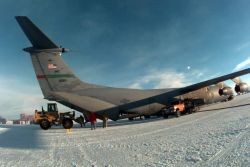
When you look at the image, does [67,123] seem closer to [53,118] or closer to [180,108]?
[53,118]

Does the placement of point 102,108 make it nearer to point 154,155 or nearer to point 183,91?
point 183,91

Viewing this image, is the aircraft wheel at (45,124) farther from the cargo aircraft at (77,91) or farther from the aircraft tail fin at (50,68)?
the aircraft tail fin at (50,68)

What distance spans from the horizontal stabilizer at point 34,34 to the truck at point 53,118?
16.9 ft

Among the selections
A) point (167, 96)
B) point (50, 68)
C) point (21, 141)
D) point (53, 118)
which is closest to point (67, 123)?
point (53, 118)

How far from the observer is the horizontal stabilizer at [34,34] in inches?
601

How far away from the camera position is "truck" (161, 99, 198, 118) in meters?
19.5

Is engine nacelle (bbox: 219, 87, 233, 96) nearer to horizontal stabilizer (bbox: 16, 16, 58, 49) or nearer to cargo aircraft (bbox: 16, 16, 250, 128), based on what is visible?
cargo aircraft (bbox: 16, 16, 250, 128)

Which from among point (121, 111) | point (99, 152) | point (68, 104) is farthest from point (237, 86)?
point (99, 152)

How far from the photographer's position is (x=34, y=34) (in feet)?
53.4

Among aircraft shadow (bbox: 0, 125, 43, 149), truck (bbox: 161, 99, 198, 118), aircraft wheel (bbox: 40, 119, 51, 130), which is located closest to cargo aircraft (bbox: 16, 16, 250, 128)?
truck (bbox: 161, 99, 198, 118)

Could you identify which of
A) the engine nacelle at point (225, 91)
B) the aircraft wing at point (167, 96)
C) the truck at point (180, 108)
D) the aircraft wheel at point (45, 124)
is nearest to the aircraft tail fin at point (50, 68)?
the aircraft wheel at point (45, 124)

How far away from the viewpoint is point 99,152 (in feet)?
26.6

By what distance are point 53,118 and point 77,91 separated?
3.40 m

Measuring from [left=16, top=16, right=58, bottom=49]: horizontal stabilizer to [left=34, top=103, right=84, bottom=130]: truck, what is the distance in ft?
16.9
